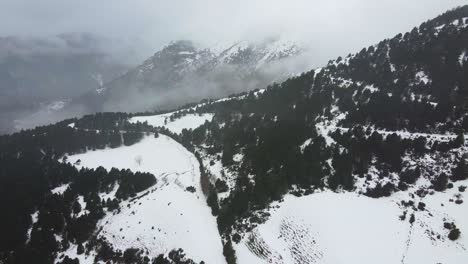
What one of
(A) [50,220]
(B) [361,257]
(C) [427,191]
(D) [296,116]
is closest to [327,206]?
(B) [361,257]

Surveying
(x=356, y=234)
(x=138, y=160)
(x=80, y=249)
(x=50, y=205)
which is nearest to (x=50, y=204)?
(x=50, y=205)

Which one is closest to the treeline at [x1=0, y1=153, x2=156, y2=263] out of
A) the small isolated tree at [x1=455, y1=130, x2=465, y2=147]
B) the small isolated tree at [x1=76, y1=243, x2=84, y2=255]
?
the small isolated tree at [x1=76, y1=243, x2=84, y2=255]

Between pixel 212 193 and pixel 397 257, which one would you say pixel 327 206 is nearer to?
pixel 397 257

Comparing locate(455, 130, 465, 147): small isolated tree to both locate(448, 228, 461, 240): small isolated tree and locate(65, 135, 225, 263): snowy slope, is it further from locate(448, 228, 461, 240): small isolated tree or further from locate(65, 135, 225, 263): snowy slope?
locate(65, 135, 225, 263): snowy slope

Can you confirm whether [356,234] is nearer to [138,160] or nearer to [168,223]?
[168,223]

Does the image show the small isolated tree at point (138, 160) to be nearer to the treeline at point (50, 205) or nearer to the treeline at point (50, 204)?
the treeline at point (50, 205)

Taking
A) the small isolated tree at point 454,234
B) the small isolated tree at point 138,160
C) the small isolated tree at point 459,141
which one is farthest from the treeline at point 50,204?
the small isolated tree at point 459,141
